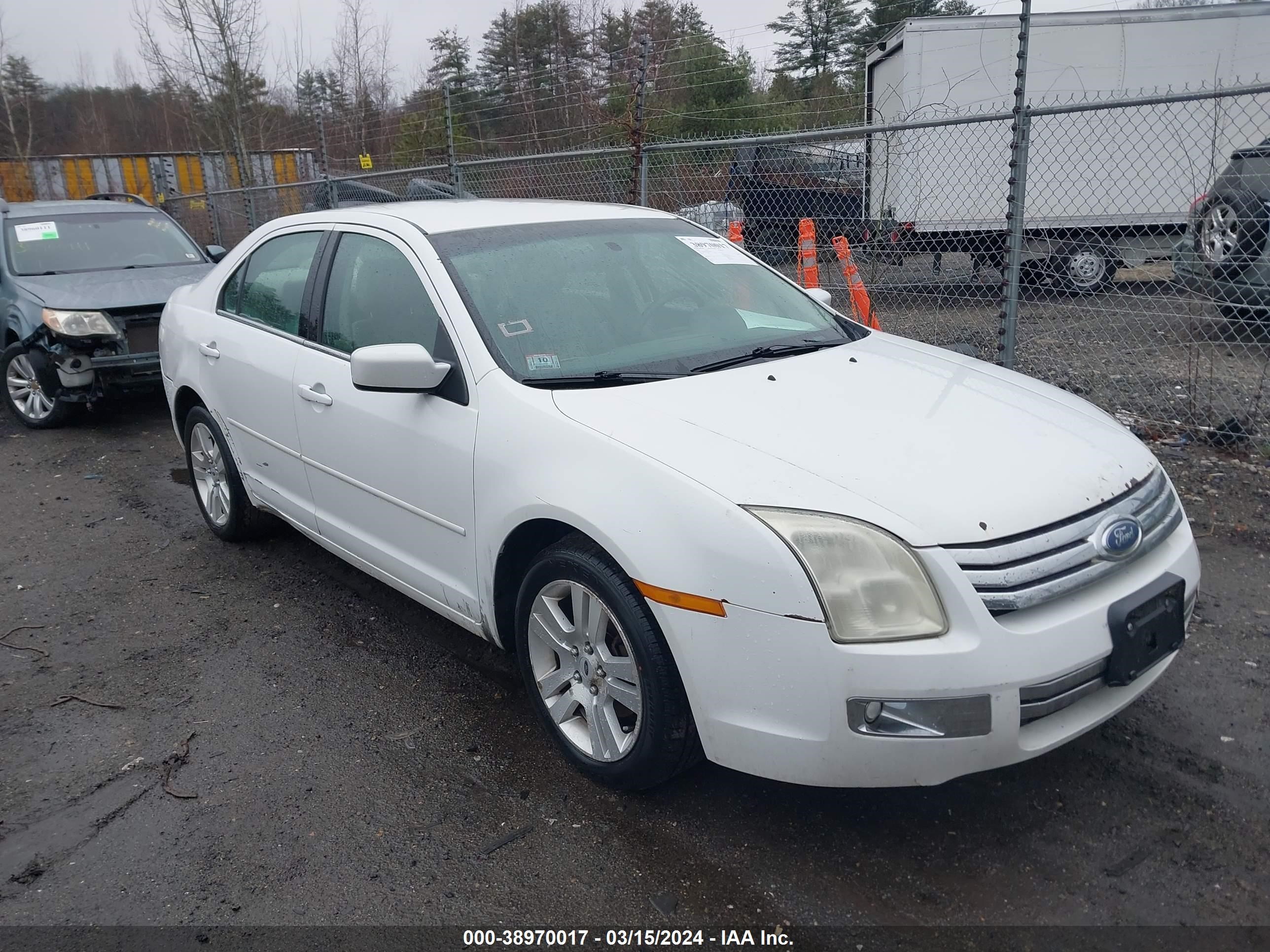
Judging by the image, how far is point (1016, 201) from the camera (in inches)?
214

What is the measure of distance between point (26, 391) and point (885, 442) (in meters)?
7.64

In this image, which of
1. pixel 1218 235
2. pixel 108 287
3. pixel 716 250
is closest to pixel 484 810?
pixel 716 250

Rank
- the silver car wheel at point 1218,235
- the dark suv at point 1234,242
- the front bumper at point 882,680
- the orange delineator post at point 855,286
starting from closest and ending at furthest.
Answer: the front bumper at point 882,680 < the silver car wheel at point 1218,235 < the dark suv at point 1234,242 < the orange delineator post at point 855,286

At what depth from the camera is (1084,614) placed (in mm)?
2391

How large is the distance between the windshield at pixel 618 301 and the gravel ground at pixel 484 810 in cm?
130

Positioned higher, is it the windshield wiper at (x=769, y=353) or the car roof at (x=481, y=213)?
the car roof at (x=481, y=213)

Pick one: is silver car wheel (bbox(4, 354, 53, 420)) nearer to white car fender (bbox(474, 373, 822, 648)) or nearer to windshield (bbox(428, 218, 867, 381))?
windshield (bbox(428, 218, 867, 381))

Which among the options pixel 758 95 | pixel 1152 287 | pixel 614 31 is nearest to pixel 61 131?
pixel 614 31

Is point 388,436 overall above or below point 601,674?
above

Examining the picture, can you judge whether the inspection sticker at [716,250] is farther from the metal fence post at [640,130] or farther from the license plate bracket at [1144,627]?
the metal fence post at [640,130]

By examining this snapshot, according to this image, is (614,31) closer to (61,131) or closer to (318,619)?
(318,619)

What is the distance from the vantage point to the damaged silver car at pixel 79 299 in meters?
7.32

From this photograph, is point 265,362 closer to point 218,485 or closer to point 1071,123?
point 218,485

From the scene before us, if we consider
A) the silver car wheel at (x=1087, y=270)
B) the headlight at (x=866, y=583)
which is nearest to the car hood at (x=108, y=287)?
the headlight at (x=866, y=583)
